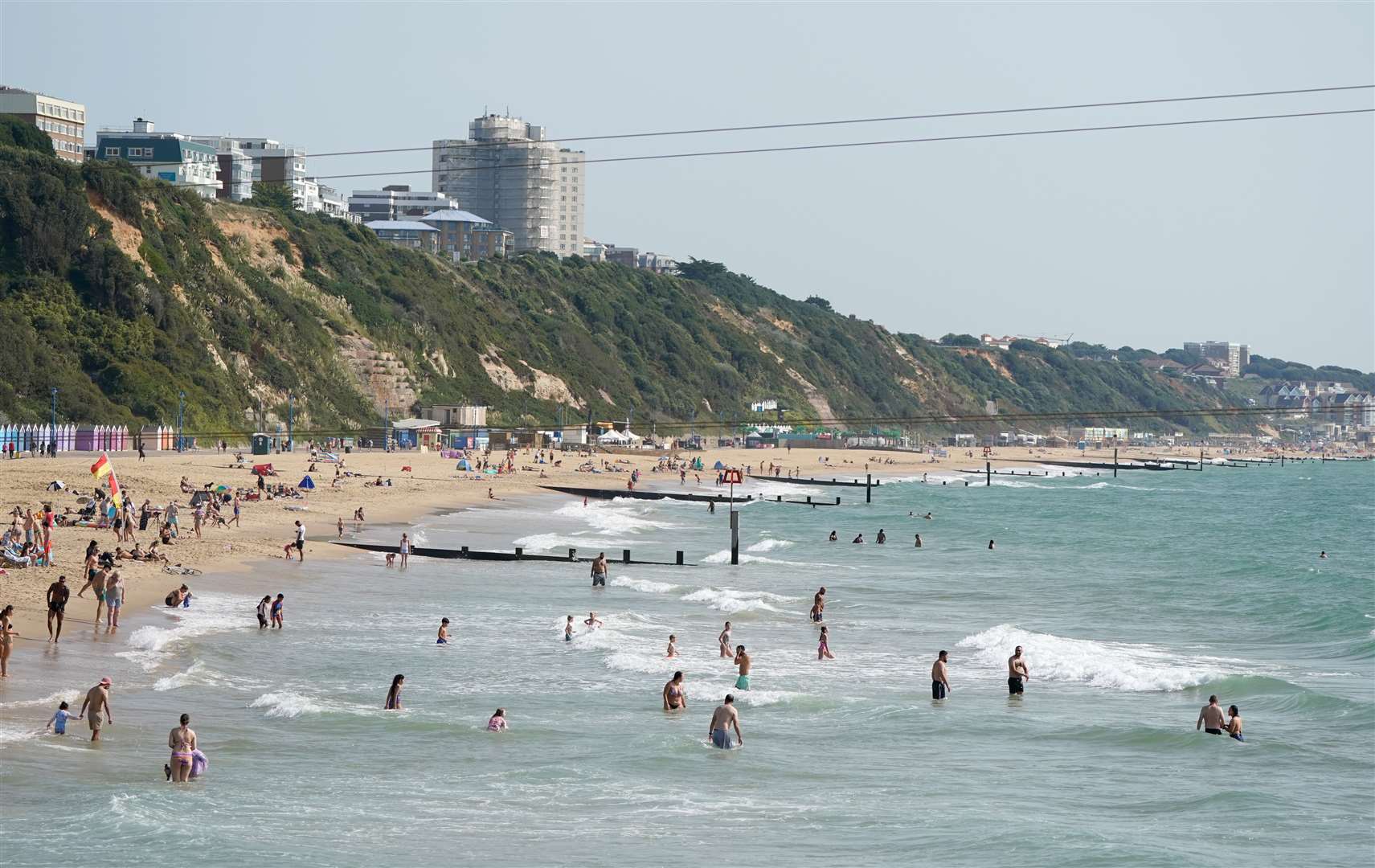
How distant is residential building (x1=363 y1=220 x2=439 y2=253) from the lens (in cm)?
18938

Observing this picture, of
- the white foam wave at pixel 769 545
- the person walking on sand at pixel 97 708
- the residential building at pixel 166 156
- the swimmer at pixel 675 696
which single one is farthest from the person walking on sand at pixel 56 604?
the residential building at pixel 166 156

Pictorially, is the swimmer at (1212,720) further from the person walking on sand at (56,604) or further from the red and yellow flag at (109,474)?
the red and yellow flag at (109,474)

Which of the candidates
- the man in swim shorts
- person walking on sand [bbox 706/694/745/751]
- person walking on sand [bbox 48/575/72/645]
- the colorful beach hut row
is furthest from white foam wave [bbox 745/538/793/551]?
person walking on sand [bbox 706/694/745/751]

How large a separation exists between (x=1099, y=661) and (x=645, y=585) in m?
14.9

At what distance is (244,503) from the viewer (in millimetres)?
54250

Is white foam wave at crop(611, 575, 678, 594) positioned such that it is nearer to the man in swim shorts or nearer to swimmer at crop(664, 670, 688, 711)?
the man in swim shorts

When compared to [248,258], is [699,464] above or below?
below

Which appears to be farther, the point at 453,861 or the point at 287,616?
the point at 287,616

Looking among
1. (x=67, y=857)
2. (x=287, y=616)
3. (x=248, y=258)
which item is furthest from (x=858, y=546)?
(x=248, y=258)

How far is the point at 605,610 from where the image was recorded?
37.1m

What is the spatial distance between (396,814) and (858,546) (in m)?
41.6

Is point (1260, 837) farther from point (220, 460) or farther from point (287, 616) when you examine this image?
point (220, 460)

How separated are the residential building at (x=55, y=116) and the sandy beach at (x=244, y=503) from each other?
231ft

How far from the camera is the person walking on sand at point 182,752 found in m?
19.0
